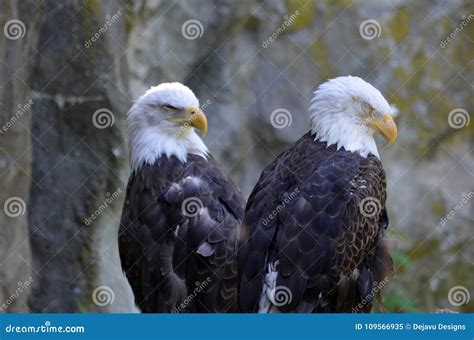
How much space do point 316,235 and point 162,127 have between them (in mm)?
941

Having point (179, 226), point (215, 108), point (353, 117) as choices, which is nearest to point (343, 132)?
point (353, 117)

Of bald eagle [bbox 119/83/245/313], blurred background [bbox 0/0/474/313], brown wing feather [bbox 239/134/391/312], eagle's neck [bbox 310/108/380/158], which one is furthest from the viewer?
blurred background [bbox 0/0/474/313]

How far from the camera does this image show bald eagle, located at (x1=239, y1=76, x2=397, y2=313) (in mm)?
3746

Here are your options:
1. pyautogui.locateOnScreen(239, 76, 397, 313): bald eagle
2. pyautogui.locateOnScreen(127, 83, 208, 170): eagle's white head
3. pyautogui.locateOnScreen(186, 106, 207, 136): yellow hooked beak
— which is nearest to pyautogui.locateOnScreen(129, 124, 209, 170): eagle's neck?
pyautogui.locateOnScreen(127, 83, 208, 170): eagle's white head

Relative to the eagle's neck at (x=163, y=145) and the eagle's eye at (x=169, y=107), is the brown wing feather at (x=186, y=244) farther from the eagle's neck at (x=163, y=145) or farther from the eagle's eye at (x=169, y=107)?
the eagle's eye at (x=169, y=107)

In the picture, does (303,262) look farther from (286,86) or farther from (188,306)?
(286,86)

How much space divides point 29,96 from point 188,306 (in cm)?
129

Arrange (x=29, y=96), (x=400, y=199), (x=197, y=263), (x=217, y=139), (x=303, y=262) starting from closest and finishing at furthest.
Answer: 1. (x=303, y=262)
2. (x=197, y=263)
3. (x=29, y=96)
4. (x=217, y=139)
5. (x=400, y=199)

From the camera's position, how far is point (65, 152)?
5.00 m

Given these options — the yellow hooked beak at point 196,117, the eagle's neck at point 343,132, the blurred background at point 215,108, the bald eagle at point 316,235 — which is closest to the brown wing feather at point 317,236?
the bald eagle at point 316,235

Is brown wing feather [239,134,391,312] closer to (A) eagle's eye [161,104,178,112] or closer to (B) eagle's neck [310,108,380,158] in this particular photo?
(B) eagle's neck [310,108,380,158]

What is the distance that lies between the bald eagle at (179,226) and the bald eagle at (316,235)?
0.98ft

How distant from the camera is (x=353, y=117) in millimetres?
4105

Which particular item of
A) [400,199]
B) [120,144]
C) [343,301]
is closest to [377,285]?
[343,301]
